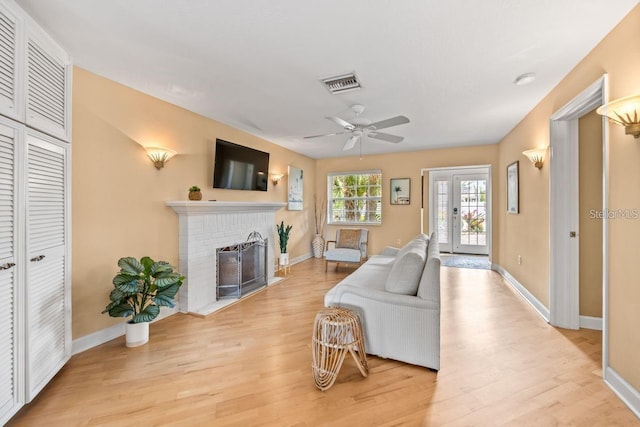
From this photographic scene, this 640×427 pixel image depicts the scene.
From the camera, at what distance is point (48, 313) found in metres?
1.83

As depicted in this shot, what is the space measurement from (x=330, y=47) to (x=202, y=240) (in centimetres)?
251

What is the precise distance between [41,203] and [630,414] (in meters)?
3.79

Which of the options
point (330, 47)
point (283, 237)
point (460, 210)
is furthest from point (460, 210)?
point (330, 47)

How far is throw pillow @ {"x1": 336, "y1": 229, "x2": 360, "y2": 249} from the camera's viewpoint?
5.29 meters

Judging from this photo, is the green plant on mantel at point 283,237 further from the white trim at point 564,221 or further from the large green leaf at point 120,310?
the white trim at point 564,221

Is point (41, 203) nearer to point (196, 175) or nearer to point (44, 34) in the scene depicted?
point (44, 34)

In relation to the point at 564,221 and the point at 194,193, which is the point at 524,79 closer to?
the point at 564,221

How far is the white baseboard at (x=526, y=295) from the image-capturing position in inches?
115

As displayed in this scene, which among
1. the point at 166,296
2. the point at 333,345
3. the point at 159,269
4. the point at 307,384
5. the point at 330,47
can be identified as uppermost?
the point at 330,47

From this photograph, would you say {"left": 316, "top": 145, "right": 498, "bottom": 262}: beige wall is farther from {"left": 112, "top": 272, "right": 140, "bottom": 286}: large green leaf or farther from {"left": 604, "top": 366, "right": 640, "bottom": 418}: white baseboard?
{"left": 112, "top": 272, "right": 140, "bottom": 286}: large green leaf

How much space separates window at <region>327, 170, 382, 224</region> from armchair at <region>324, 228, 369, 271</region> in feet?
3.44

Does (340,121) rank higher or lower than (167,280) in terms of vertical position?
higher

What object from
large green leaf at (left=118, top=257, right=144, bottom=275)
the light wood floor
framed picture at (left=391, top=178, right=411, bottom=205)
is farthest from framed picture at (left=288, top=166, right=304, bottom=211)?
large green leaf at (left=118, top=257, right=144, bottom=275)

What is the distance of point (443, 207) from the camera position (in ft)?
20.5
